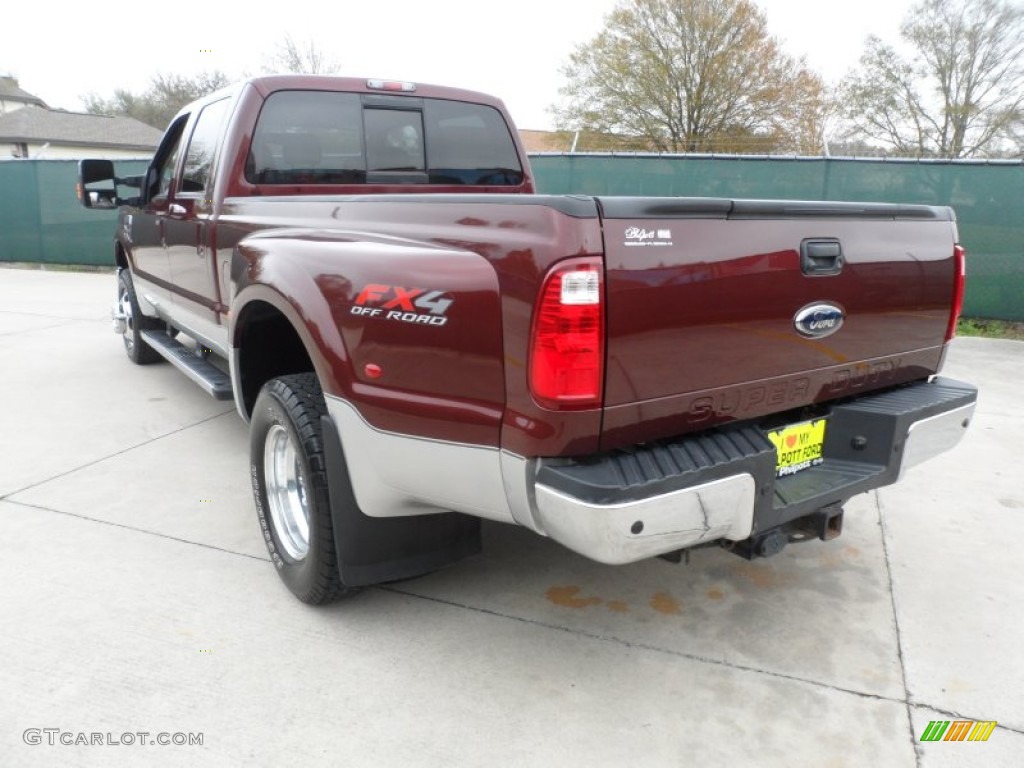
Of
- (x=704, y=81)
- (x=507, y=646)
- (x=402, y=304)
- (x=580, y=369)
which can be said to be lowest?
(x=507, y=646)

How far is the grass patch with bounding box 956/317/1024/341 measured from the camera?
842 cm

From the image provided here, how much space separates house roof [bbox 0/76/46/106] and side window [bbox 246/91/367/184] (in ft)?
247

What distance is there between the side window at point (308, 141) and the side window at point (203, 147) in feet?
1.06

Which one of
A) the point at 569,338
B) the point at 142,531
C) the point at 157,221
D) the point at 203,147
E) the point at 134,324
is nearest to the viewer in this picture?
the point at 569,338

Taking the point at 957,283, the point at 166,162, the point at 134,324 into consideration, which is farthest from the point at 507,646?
the point at 134,324

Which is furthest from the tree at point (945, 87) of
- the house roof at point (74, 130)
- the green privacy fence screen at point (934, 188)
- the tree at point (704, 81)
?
the house roof at point (74, 130)

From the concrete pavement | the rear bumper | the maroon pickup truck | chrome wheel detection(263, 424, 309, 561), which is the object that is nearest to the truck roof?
the maroon pickup truck

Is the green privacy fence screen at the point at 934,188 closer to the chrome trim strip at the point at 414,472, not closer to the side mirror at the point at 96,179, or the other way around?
the side mirror at the point at 96,179

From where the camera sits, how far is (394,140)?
3.92 metres

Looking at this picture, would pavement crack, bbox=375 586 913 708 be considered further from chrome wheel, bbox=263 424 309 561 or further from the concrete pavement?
chrome wheel, bbox=263 424 309 561

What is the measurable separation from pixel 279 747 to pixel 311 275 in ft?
4.59

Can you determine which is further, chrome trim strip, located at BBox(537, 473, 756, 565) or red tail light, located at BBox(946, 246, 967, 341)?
red tail light, located at BBox(946, 246, 967, 341)

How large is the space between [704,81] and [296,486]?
31.1m

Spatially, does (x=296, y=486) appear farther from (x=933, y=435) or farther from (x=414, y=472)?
(x=933, y=435)
